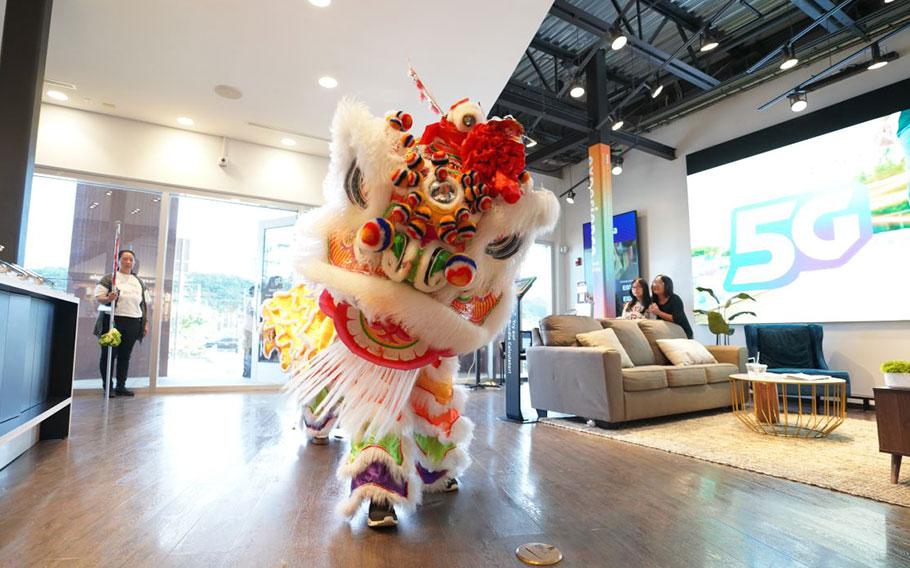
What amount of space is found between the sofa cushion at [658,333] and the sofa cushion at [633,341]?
105 mm

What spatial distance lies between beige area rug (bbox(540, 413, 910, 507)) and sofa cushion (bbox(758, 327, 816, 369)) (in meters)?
1.17

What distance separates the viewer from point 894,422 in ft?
5.93

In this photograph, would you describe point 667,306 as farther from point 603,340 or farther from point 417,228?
point 417,228

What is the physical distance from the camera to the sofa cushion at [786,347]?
15.0 feet

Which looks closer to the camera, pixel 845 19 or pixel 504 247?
pixel 504 247

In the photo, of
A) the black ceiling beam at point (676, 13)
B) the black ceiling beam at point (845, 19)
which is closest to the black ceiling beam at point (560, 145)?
the black ceiling beam at point (676, 13)

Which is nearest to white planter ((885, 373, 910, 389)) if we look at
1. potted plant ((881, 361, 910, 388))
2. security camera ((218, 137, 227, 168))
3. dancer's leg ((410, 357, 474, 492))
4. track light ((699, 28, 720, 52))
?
potted plant ((881, 361, 910, 388))

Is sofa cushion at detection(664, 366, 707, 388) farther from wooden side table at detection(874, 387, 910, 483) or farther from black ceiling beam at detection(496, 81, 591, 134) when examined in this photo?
black ceiling beam at detection(496, 81, 591, 134)

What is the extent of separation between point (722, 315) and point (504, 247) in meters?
5.29

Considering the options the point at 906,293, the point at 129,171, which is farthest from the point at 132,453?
the point at 906,293

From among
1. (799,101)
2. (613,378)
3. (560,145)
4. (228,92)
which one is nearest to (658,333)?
(613,378)

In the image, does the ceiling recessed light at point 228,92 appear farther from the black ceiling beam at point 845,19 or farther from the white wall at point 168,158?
the black ceiling beam at point 845,19

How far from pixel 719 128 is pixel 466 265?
20.9ft

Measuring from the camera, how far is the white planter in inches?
72.6
